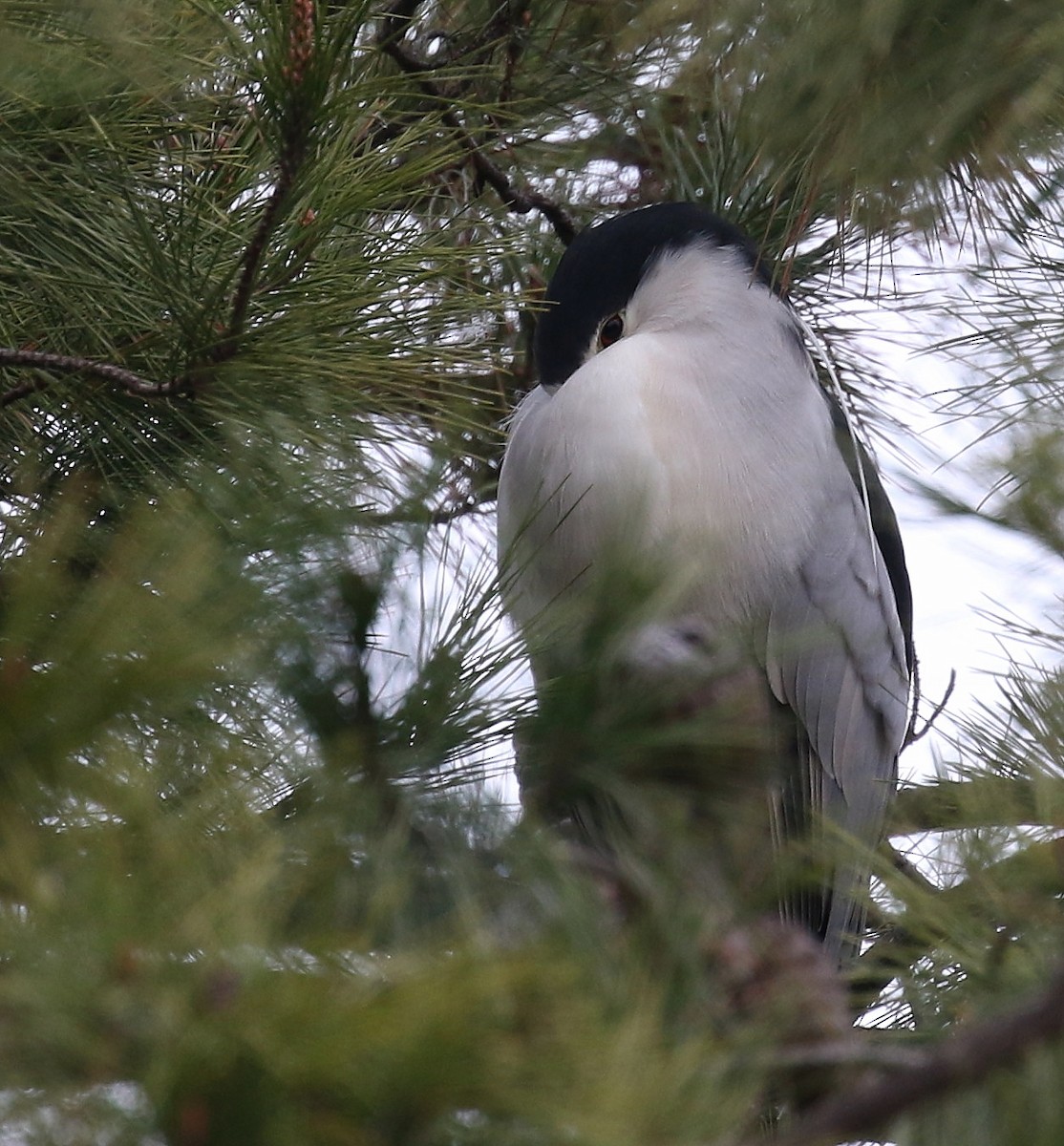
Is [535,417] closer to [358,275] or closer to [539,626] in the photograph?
[358,275]

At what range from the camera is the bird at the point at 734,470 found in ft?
5.13

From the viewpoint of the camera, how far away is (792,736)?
1809 mm

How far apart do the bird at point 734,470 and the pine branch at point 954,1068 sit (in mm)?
958

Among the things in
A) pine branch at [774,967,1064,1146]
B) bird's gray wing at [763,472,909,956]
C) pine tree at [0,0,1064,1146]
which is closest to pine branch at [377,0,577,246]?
pine tree at [0,0,1064,1146]

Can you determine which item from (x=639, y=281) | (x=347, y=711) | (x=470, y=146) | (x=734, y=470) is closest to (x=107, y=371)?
(x=347, y=711)

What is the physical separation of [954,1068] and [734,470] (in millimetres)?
1222

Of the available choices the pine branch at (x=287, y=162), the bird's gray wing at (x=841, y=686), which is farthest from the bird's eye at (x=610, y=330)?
the pine branch at (x=287, y=162)

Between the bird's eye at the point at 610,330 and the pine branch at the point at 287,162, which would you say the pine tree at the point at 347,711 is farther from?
the bird's eye at the point at 610,330

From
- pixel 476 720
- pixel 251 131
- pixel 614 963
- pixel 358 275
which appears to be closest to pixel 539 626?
pixel 476 720

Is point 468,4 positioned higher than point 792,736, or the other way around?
point 468,4

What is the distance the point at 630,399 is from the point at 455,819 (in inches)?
39.5

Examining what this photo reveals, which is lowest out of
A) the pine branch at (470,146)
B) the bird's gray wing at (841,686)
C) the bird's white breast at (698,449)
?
the bird's gray wing at (841,686)

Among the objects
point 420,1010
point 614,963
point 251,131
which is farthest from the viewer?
point 251,131

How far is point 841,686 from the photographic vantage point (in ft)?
5.99
